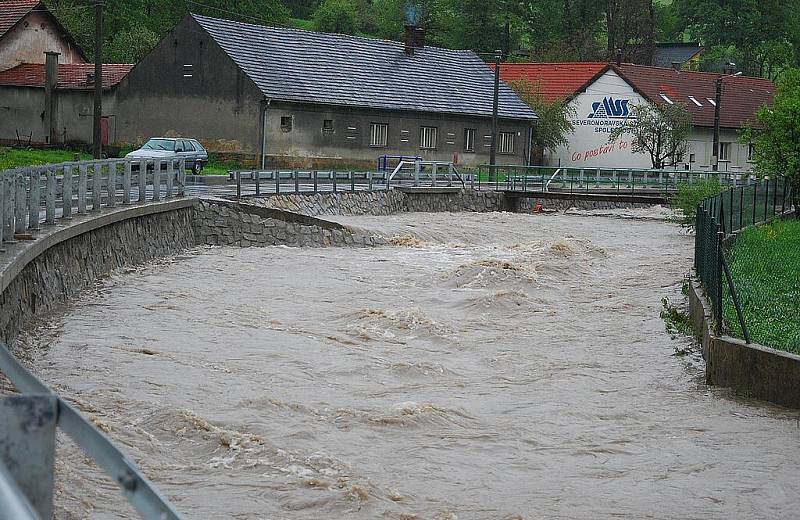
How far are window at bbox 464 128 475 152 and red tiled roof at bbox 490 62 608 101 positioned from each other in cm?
886

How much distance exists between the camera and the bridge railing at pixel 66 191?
15797mm

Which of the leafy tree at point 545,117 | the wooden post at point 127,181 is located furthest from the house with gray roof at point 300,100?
the wooden post at point 127,181

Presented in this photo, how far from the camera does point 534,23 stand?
96.8 meters

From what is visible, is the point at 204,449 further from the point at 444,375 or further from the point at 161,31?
the point at 161,31

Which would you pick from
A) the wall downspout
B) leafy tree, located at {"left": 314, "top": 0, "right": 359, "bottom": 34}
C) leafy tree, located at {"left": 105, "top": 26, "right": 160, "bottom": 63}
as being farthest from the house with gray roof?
leafy tree, located at {"left": 314, "top": 0, "right": 359, "bottom": 34}

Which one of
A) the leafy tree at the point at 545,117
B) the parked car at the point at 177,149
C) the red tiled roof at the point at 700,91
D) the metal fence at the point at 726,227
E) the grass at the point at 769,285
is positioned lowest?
the grass at the point at 769,285

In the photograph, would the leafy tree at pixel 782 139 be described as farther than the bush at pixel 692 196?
No

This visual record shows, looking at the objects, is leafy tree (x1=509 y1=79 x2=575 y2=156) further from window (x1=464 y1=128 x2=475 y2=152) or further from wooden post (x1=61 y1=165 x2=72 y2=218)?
wooden post (x1=61 y1=165 x2=72 y2=218)

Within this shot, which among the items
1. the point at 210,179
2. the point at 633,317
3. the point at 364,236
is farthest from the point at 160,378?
the point at 210,179

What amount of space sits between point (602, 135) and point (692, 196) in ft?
90.3

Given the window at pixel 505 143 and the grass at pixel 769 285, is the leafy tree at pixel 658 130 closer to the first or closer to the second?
the window at pixel 505 143

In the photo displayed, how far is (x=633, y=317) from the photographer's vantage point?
19234mm

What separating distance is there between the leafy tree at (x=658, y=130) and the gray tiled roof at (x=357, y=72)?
5738 millimetres

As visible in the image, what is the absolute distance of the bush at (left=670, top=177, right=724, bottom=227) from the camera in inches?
1454
